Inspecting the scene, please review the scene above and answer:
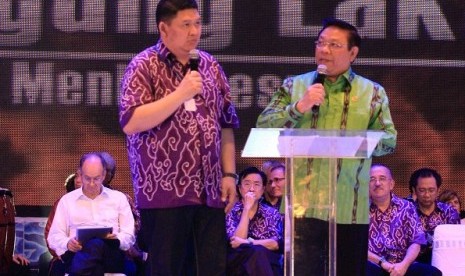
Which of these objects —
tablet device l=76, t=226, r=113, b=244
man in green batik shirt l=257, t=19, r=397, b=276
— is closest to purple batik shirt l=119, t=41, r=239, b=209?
man in green batik shirt l=257, t=19, r=397, b=276

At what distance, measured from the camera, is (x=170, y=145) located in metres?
3.24

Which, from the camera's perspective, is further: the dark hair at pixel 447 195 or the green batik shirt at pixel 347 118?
the dark hair at pixel 447 195

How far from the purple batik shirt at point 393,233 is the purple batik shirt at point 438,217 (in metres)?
0.36

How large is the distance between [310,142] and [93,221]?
3135 millimetres

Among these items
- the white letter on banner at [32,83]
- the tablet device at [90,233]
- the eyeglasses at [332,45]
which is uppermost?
the eyeglasses at [332,45]

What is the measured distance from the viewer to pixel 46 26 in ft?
21.1

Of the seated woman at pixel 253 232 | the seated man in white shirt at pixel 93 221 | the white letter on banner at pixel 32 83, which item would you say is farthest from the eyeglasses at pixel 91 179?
the seated woman at pixel 253 232

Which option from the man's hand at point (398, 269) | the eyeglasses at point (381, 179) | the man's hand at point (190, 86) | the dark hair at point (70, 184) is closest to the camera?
the man's hand at point (190, 86)

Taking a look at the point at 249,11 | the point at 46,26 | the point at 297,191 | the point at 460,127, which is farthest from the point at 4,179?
the point at 297,191

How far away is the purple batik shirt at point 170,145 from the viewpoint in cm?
323

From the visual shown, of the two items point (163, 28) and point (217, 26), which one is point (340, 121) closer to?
point (163, 28)

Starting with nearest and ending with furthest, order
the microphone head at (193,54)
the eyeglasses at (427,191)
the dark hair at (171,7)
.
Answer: the microphone head at (193,54) < the dark hair at (171,7) < the eyeglasses at (427,191)

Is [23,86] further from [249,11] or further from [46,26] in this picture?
[249,11]

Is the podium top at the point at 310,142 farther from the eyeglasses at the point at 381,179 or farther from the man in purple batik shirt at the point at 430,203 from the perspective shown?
the man in purple batik shirt at the point at 430,203
